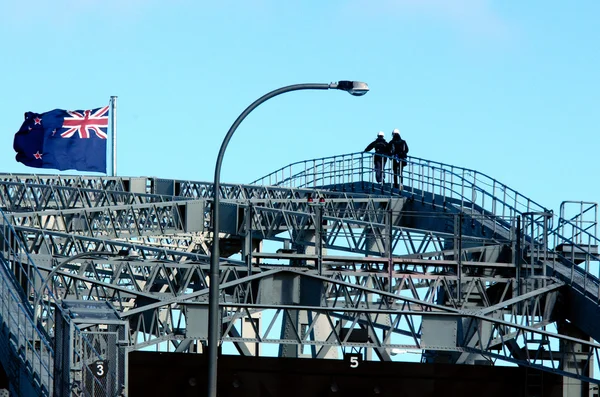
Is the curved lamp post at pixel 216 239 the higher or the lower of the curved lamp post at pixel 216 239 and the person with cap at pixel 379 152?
the lower

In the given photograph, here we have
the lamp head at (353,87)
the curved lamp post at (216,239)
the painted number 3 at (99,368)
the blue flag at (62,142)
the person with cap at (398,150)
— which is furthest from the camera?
the blue flag at (62,142)

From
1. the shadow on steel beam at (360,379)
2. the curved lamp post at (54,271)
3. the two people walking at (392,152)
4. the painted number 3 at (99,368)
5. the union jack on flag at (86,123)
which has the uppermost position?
the union jack on flag at (86,123)

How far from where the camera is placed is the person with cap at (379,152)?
65.9 metres

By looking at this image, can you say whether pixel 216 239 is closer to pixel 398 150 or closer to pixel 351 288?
pixel 351 288

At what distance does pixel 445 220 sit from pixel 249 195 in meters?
12.0

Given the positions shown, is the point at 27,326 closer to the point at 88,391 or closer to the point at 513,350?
the point at 88,391

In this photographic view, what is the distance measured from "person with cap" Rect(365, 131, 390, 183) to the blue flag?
38.6 feet

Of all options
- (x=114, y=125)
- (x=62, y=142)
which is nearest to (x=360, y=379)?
(x=62, y=142)

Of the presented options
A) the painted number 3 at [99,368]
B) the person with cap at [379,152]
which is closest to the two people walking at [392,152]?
the person with cap at [379,152]

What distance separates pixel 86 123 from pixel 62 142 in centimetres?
137

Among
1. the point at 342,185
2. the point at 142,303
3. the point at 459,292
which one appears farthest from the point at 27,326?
the point at 342,185

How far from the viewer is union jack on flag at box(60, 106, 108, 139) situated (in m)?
66.9

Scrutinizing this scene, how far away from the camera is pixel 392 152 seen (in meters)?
65.4

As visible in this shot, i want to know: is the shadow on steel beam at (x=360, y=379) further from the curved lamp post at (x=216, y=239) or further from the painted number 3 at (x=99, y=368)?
the curved lamp post at (x=216, y=239)
